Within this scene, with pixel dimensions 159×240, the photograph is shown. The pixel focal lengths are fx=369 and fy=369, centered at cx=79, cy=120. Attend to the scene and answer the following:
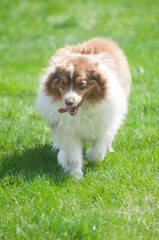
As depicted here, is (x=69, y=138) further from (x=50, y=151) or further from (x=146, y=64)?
(x=146, y=64)

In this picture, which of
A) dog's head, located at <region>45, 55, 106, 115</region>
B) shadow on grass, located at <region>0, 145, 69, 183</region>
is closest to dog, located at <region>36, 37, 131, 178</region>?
dog's head, located at <region>45, 55, 106, 115</region>

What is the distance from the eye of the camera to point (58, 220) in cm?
283

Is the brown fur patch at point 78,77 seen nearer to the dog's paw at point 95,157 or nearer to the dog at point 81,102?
the dog at point 81,102

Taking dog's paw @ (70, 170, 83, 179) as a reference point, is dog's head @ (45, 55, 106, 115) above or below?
above

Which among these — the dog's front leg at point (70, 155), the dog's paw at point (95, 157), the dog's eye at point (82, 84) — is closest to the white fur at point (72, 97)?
the dog's eye at point (82, 84)

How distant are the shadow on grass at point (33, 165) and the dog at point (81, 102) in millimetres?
176

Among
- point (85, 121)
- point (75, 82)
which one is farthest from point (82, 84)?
point (85, 121)

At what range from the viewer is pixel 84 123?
396cm

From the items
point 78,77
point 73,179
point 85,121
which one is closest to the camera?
point 78,77

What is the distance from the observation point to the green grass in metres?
2.82

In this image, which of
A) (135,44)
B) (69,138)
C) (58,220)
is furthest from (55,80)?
(135,44)

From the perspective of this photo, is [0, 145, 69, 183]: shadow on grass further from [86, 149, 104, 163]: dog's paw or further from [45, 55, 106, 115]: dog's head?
[45, 55, 106, 115]: dog's head

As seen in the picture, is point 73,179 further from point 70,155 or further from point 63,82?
point 63,82

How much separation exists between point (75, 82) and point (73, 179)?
984 mm
